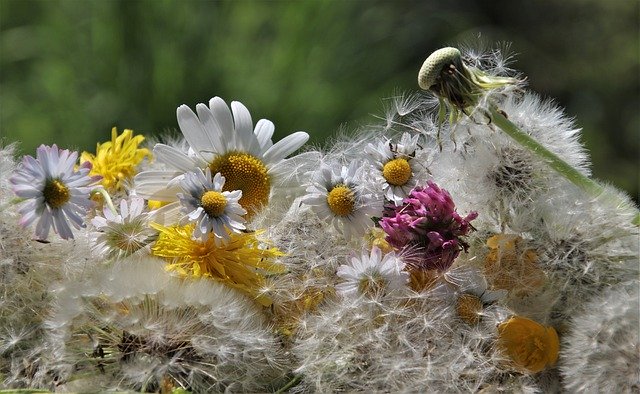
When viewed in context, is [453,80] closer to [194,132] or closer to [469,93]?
[469,93]

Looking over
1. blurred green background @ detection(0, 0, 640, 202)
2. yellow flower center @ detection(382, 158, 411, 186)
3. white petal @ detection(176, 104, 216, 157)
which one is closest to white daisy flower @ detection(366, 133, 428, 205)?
yellow flower center @ detection(382, 158, 411, 186)

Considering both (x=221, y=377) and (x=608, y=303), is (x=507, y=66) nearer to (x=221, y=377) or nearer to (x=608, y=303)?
(x=608, y=303)

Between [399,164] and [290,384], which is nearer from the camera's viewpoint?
[290,384]

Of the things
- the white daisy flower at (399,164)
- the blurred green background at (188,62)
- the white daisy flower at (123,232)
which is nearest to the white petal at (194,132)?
the white daisy flower at (123,232)

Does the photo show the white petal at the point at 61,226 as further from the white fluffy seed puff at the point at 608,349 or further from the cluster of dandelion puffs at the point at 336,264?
the white fluffy seed puff at the point at 608,349

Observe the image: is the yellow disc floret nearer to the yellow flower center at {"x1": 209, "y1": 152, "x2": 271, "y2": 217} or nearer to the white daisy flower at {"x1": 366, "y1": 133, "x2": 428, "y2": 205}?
the yellow flower center at {"x1": 209, "y1": 152, "x2": 271, "y2": 217}

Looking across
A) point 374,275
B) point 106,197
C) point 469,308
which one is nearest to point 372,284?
point 374,275
